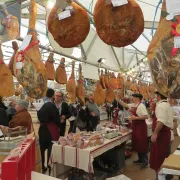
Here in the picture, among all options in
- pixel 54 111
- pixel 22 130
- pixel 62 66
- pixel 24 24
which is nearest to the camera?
pixel 22 130

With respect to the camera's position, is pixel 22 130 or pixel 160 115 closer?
pixel 22 130

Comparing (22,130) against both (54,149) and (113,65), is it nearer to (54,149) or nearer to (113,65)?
(54,149)

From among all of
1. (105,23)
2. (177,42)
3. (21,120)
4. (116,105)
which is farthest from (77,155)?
(116,105)

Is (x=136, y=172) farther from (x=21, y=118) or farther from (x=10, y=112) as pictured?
(x=10, y=112)

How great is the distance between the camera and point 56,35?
1.37 metres

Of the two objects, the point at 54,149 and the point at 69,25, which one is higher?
the point at 69,25

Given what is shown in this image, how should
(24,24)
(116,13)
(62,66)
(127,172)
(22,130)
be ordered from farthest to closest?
(24,24), (127,172), (62,66), (22,130), (116,13)

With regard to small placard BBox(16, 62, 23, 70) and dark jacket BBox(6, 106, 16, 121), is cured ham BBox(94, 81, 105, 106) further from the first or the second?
small placard BBox(16, 62, 23, 70)

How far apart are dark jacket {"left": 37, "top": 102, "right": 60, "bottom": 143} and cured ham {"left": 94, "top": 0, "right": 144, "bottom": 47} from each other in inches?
114

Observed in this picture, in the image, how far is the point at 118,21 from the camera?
117 centimetres

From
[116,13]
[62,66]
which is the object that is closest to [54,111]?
[62,66]

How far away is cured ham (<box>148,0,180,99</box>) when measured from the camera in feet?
3.45

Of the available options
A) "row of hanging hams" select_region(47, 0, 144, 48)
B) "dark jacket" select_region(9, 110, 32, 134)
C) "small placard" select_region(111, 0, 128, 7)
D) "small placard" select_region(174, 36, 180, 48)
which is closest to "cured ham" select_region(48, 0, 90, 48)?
"row of hanging hams" select_region(47, 0, 144, 48)

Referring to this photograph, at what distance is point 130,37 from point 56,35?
0.46 metres
